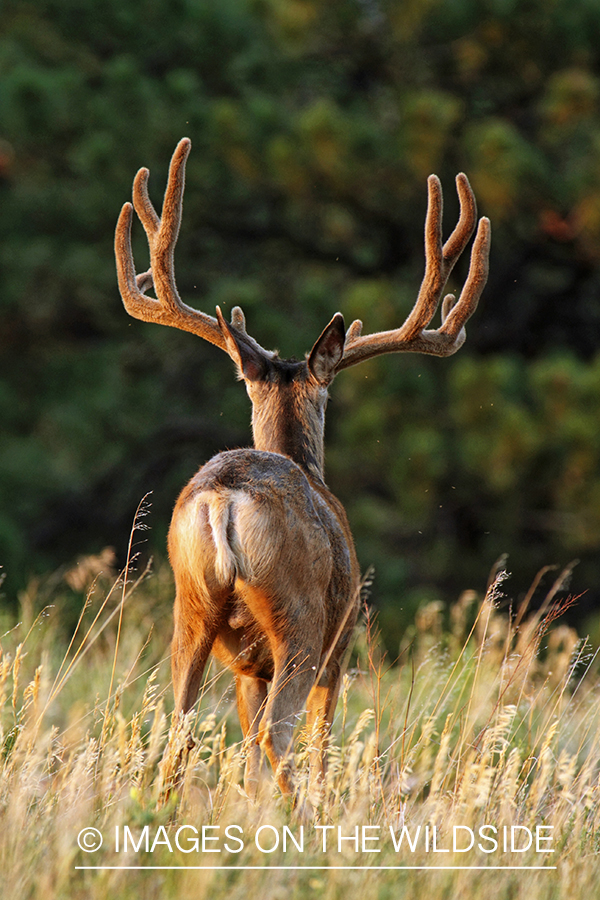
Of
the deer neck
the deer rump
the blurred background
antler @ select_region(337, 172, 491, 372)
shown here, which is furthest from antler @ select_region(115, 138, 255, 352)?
the blurred background

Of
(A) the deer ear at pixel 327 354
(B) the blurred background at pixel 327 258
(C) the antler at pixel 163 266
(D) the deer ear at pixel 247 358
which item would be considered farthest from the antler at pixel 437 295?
(B) the blurred background at pixel 327 258

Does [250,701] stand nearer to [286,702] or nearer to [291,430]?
[286,702]

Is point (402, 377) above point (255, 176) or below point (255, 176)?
below

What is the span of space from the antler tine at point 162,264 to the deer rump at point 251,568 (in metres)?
1.29

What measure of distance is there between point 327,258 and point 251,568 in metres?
8.91

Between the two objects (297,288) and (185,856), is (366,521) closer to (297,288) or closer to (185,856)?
(297,288)

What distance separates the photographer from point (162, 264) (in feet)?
16.0

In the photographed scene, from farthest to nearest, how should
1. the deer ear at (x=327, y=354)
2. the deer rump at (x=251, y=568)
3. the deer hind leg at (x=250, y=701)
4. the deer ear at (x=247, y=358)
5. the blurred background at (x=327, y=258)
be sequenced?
1. the blurred background at (x=327, y=258)
2. the deer ear at (x=247, y=358)
3. the deer ear at (x=327, y=354)
4. the deer hind leg at (x=250, y=701)
5. the deer rump at (x=251, y=568)

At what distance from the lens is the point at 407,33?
11.4 metres

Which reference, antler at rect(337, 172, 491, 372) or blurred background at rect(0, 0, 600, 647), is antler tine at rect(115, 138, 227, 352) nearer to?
antler at rect(337, 172, 491, 372)

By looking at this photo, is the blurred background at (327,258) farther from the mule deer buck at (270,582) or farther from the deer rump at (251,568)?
the deer rump at (251,568)

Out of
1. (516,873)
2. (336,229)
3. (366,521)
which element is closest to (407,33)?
(336,229)

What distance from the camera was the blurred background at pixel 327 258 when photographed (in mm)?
10188

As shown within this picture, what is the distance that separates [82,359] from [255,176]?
3.04 metres
